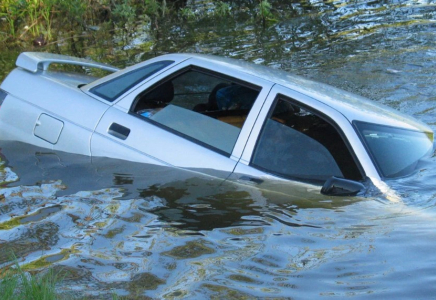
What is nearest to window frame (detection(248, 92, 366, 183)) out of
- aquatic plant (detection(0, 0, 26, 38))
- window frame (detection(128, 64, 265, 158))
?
window frame (detection(128, 64, 265, 158))

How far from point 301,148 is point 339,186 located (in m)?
0.50

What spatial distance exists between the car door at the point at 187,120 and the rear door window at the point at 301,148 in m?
0.16

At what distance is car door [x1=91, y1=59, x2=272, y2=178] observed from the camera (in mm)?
5168

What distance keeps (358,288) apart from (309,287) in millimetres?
276

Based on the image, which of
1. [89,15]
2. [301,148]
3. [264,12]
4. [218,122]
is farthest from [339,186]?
[89,15]

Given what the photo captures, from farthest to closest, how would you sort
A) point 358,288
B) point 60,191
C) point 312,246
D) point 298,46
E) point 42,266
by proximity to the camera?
point 298,46
point 60,191
point 312,246
point 42,266
point 358,288

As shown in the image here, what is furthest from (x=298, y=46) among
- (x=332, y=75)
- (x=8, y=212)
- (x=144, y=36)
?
(x=8, y=212)

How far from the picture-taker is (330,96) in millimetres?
5469

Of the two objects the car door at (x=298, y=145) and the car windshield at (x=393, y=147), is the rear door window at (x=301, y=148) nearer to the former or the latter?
the car door at (x=298, y=145)

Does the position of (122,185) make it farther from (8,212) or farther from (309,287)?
(309,287)

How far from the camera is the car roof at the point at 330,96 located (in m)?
5.25

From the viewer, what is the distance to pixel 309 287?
388 centimetres

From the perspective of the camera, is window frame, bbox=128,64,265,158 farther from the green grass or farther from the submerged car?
the green grass

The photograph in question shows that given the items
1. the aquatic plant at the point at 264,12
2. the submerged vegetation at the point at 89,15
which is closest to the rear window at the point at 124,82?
the submerged vegetation at the point at 89,15
